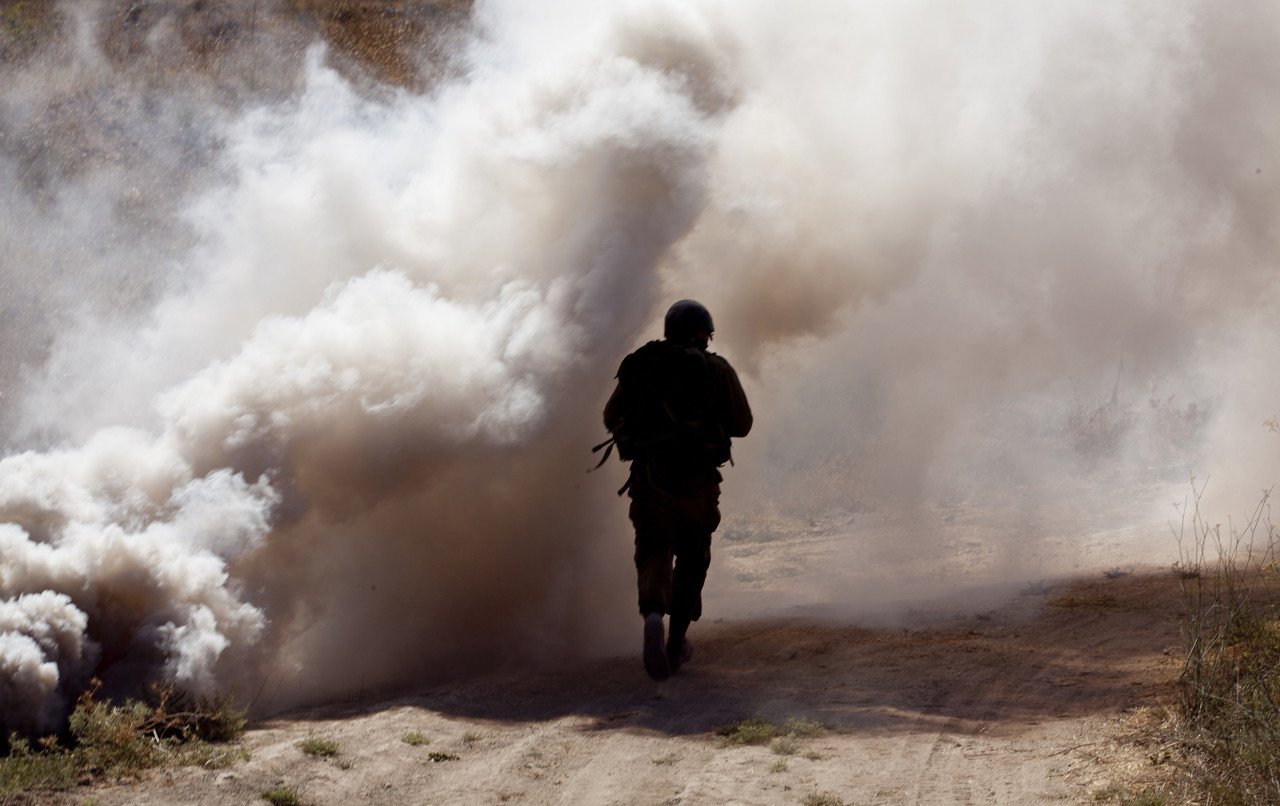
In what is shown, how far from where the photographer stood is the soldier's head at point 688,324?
7668mm

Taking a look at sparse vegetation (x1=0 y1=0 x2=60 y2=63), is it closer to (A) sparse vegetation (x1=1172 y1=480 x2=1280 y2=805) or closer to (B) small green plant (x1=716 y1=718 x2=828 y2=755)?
(B) small green plant (x1=716 y1=718 x2=828 y2=755)

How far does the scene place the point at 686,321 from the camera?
767cm

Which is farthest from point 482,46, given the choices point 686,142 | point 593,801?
point 593,801

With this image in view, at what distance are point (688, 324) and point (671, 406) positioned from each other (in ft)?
1.67

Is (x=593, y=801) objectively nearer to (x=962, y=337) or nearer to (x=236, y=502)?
(x=236, y=502)

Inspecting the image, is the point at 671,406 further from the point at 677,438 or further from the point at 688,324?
the point at 688,324

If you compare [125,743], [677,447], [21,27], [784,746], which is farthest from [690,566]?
[21,27]

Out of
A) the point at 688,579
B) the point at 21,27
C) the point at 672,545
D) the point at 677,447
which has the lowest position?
the point at 688,579

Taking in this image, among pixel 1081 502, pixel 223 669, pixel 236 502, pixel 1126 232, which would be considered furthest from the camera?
pixel 1081 502

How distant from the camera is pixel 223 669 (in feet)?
23.1

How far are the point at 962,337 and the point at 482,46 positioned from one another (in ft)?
19.6

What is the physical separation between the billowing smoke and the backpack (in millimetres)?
1541

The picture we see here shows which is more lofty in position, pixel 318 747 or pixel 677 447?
pixel 677 447

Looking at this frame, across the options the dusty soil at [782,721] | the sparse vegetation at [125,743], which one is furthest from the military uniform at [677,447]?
the sparse vegetation at [125,743]
